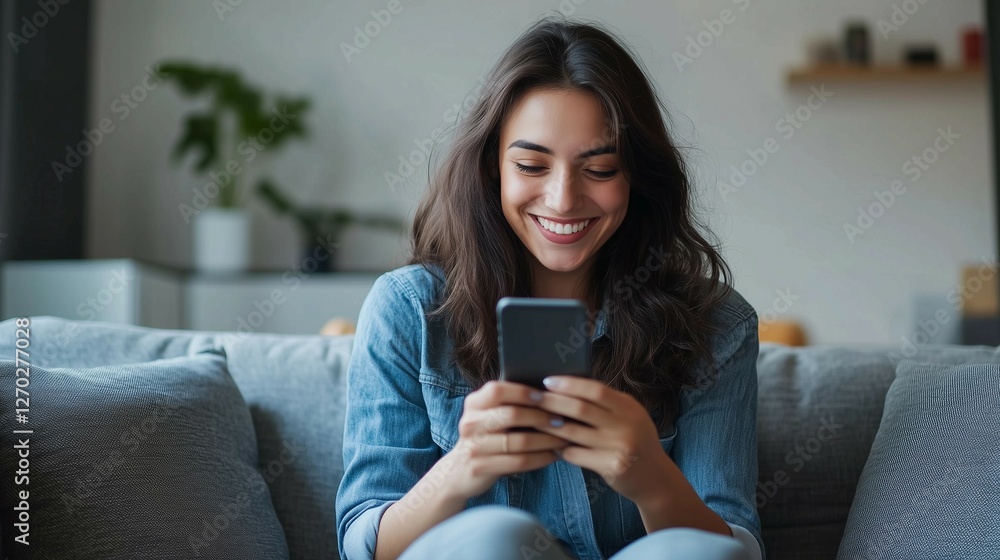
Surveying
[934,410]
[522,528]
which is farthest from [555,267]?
[934,410]

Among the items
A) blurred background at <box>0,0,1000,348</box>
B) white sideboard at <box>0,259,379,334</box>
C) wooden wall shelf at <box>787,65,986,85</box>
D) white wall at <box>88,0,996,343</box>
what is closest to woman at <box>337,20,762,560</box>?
white sideboard at <box>0,259,379,334</box>

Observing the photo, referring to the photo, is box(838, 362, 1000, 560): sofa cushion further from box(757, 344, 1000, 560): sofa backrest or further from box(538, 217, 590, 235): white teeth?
box(538, 217, 590, 235): white teeth

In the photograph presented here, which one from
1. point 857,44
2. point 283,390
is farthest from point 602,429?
point 857,44

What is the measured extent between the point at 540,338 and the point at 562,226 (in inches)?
13.2

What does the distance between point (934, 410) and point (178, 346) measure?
1.20 meters

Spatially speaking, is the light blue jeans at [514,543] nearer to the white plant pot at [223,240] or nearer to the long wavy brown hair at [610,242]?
the long wavy brown hair at [610,242]

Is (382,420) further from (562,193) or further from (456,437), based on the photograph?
(562,193)

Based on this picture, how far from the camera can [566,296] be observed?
149 cm

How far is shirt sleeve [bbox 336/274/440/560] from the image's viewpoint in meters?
1.26

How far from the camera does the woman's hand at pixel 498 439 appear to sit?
1.05 meters

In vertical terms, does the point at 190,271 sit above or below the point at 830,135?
below

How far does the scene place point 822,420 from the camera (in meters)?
1.57

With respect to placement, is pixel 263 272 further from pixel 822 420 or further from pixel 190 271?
pixel 822 420

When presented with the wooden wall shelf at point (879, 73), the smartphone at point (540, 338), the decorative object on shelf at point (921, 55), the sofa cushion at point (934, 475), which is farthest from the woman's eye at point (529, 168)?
the decorative object on shelf at point (921, 55)
